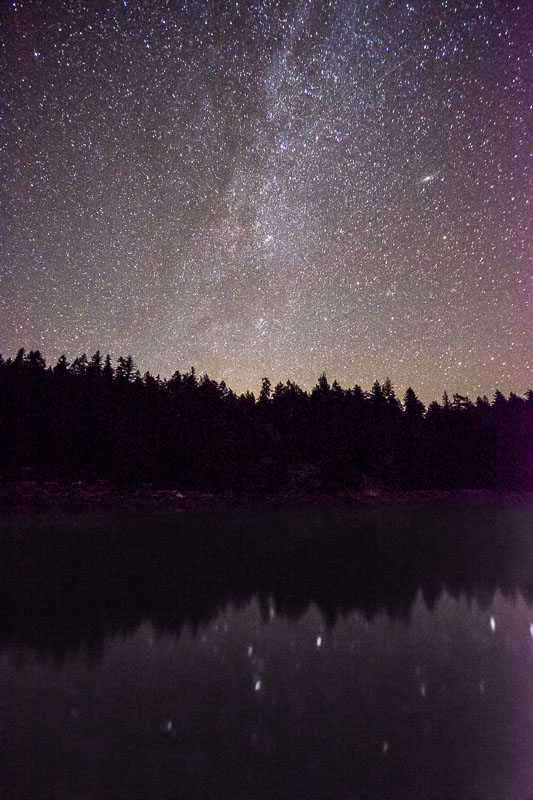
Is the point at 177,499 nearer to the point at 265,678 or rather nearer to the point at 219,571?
the point at 219,571

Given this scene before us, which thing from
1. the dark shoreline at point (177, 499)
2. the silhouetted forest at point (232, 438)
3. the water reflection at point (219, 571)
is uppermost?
the silhouetted forest at point (232, 438)

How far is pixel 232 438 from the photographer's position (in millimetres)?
65000

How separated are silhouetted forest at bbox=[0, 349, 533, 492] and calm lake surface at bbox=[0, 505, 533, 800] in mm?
36745

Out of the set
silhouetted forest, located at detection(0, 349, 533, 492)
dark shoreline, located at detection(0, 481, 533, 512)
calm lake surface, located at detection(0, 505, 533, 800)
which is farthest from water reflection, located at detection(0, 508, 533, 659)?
silhouetted forest, located at detection(0, 349, 533, 492)

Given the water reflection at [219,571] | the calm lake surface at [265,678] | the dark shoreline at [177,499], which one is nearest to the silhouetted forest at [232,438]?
the dark shoreline at [177,499]

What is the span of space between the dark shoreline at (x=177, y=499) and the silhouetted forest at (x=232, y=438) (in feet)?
8.06

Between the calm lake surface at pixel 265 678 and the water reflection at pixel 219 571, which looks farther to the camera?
the water reflection at pixel 219 571

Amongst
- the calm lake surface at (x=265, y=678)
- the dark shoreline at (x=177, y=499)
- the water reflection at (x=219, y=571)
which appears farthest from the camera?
the dark shoreline at (x=177, y=499)

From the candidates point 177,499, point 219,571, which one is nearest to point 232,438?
point 177,499

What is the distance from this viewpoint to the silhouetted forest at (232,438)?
57781 millimetres

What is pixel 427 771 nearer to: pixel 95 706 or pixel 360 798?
pixel 360 798

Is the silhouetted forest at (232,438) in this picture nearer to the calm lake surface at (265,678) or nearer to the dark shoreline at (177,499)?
the dark shoreline at (177,499)

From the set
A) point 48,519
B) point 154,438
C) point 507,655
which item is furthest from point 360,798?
point 154,438

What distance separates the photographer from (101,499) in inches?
1906
